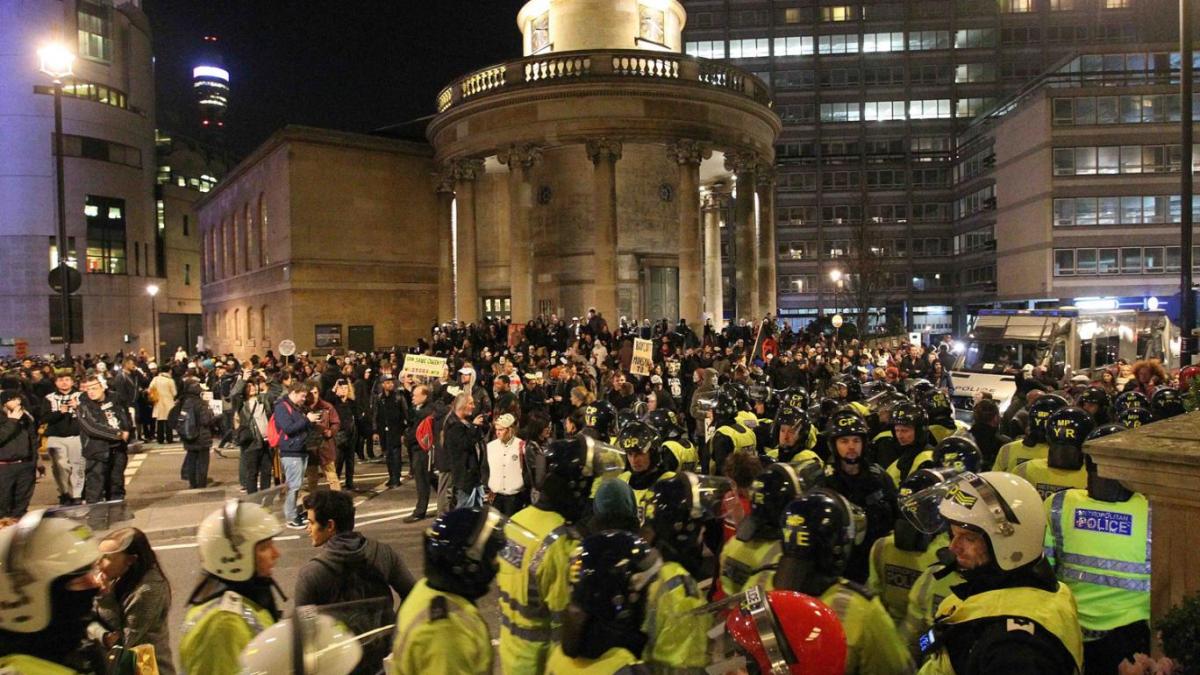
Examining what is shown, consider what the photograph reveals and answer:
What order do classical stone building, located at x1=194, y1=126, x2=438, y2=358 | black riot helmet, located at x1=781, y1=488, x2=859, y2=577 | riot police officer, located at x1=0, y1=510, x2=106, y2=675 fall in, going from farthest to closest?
classical stone building, located at x1=194, y1=126, x2=438, y2=358
black riot helmet, located at x1=781, y1=488, x2=859, y2=577
riot police officer, located at x1=0, y1=510, x2=106, y2=675

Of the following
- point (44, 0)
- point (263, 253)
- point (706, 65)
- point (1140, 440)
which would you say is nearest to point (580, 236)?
point (706, 65)

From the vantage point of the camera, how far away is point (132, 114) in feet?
189

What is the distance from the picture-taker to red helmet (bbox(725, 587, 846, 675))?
2.52 m

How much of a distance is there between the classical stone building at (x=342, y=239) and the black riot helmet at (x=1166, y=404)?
3484 cm

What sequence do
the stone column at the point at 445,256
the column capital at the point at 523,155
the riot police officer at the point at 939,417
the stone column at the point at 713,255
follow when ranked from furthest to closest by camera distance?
the stone column at the point at 713,255
the stone column at the point at 445,256
the column capital at the point at 523,155
the riot police officer at the point at 939,417

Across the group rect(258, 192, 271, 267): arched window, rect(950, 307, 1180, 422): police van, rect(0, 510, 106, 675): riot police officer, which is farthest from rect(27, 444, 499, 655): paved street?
rect(258, 192, 271, 267): arched window

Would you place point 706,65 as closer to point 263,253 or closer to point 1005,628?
point 263,253

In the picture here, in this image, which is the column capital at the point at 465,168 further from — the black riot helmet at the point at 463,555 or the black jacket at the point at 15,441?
the black riot helmet at the point at 463,555

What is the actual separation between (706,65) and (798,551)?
30.6 metres

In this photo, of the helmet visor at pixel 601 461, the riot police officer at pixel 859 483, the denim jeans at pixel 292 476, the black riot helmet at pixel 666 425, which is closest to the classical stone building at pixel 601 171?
the denim jeans at pixel 292 476

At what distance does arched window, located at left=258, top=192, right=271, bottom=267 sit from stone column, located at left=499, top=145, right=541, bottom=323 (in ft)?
55.0

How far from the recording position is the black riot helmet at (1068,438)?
5.54 m

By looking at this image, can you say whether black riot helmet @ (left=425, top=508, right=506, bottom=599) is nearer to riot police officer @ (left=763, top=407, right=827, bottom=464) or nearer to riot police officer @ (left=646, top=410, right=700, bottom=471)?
riot police officer @ (left=646, top=410, right=700, bottom=471)

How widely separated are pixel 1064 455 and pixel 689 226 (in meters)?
25.8
